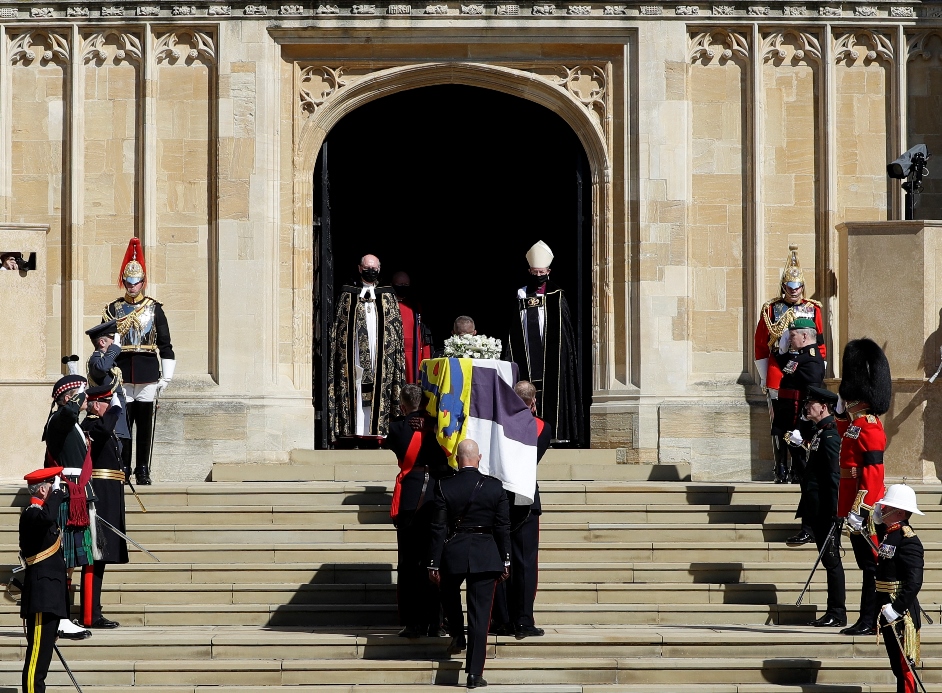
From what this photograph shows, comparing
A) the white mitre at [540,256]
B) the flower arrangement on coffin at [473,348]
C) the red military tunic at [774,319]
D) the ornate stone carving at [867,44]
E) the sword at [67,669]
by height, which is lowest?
the sword at [67,669]

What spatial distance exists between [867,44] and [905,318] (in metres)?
3.48

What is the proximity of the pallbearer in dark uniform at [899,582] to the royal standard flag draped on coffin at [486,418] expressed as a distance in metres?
2.47

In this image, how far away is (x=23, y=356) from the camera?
594 inches

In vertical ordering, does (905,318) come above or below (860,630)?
above

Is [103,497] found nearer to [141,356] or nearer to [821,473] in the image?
[141,356]

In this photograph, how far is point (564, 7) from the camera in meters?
16.5

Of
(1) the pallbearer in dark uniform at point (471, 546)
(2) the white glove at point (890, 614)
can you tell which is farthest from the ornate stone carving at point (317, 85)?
(2) the white glove at point (890, 614)

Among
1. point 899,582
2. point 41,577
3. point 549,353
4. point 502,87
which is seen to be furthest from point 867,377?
point 502,87

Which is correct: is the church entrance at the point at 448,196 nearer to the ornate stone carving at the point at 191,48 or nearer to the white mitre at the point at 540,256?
the white mitre at the point at 540,256

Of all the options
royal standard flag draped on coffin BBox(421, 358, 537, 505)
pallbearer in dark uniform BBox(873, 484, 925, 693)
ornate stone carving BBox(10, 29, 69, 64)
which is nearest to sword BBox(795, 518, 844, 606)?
pallbearer in dark uniform BBox(873, 484, 925, 693)

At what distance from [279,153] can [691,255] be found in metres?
4.60

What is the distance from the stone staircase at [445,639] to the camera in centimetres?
1012

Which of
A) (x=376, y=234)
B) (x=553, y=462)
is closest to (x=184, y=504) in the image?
(x=553, y=462)

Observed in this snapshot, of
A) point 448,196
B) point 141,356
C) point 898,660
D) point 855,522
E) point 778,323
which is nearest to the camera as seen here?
point 898,660
